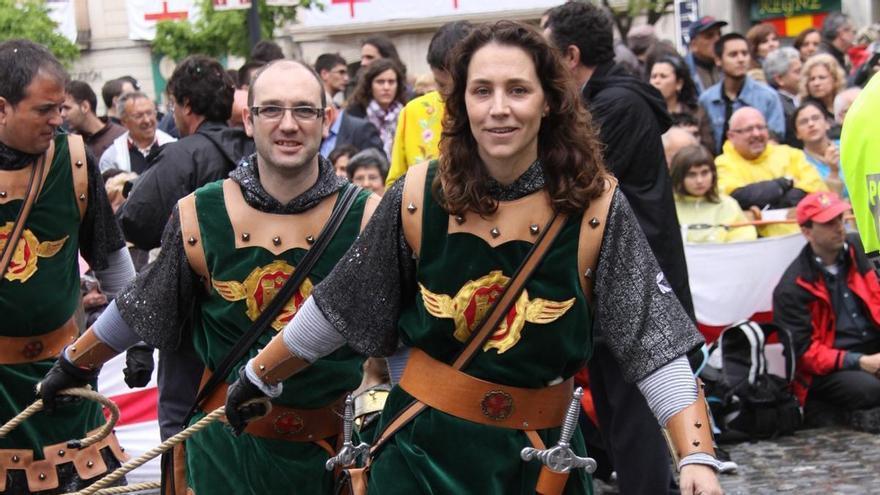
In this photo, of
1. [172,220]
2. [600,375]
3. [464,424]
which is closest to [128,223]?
[172,220]

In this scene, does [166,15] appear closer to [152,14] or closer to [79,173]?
[152,14]

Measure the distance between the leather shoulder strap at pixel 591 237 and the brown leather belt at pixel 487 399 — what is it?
31cm

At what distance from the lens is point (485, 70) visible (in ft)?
12.8

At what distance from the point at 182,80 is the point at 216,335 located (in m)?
2.24

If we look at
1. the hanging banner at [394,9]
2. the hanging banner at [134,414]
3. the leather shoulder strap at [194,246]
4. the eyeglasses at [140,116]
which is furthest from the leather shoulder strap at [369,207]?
the hanging banner at [394,9]

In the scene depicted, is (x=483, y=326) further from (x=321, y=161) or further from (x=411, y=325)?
(x=321, y=161)

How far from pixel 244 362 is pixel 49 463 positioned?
154cm

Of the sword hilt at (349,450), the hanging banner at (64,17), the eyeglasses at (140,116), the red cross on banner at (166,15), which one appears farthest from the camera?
the hanging banner at (64,17)

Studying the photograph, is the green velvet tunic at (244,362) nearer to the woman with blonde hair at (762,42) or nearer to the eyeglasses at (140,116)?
the eyeglasses at (140,116)

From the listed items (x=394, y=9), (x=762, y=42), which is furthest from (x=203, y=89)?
(x=394, y=9)

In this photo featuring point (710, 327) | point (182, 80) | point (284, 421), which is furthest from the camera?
point (710, 327)

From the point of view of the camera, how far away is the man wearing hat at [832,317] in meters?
8.31

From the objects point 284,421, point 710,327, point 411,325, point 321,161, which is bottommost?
point 710,327

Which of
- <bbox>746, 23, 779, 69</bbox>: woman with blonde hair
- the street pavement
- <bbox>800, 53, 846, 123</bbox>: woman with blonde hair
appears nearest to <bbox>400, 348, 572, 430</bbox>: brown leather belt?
the street pavement
